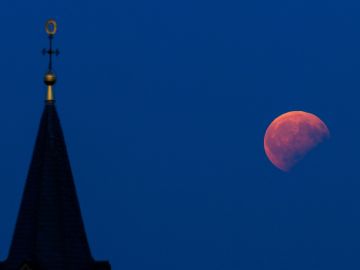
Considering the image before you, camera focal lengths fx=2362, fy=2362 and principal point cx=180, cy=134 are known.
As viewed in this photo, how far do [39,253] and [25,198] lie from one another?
2.73 m

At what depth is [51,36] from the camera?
98000mm

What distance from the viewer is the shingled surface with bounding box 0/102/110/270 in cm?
9200

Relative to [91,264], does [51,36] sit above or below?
above

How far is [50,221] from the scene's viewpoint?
92.4 metres

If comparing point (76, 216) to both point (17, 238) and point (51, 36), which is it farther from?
point (51, 36)

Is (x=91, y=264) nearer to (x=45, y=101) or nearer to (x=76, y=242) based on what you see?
(x=76, y=242)

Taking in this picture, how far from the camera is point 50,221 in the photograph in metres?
92.4

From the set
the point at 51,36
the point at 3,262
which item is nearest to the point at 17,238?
the point at 3,262

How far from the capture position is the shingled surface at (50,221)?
92.0m

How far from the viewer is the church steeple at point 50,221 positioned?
9200 centimetres

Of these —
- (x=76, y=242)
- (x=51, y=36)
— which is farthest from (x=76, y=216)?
(x=51, y=36)

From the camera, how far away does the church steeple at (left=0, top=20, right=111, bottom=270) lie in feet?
302

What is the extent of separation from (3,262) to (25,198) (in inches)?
106

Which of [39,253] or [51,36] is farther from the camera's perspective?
[51,36]
